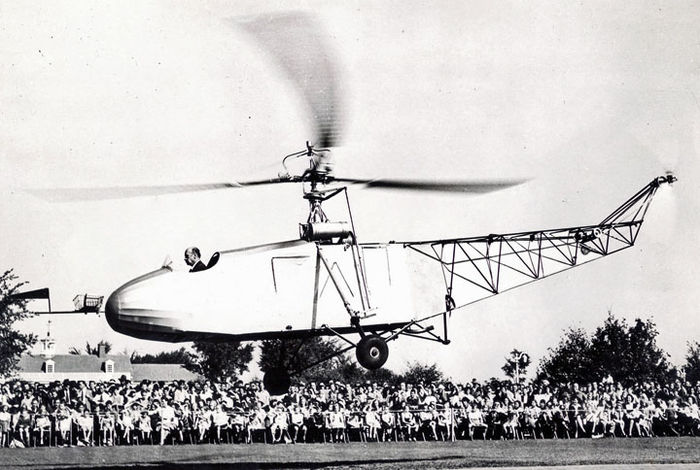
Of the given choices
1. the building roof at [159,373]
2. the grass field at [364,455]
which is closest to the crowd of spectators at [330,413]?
the grass field at [364,455]

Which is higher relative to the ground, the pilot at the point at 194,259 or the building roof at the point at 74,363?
the building roof at the point at 74,363

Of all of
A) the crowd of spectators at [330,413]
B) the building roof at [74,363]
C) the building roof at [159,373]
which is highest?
the building roof at [74,363]

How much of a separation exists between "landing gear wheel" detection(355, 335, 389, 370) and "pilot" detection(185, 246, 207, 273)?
356 cm

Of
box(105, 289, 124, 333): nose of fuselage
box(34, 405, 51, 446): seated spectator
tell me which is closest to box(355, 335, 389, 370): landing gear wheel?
box(105, 289, 124, 333): nose of fuselage

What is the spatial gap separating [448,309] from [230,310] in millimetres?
5377

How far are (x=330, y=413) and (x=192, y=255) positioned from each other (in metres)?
10.8

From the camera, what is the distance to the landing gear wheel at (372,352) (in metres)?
16.6

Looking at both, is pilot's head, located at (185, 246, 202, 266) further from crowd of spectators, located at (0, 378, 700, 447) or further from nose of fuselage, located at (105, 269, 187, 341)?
crowd of spectators, located at (0, 378, 700, 447)

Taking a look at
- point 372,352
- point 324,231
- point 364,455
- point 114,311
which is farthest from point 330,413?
point 114,311

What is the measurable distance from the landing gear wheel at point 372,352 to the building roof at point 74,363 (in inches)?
3698

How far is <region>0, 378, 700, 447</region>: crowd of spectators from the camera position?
23031mm

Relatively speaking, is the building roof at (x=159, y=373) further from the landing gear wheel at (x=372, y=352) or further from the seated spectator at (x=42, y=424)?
the landing gear wheel at (x=372, y=352)

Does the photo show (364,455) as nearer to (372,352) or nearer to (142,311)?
(372,352)

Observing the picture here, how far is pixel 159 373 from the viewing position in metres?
113
